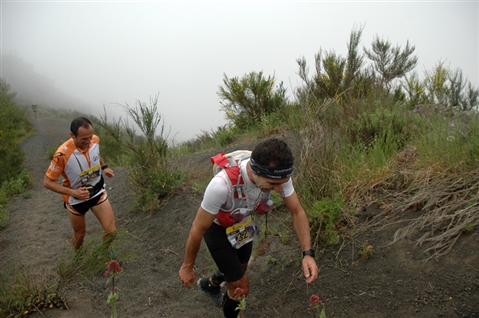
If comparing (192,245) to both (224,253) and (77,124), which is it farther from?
(77,124)

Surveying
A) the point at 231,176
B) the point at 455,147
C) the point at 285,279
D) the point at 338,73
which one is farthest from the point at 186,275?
the point at 338,73

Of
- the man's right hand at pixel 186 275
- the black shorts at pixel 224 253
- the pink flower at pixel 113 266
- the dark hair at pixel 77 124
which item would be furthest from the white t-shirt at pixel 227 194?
the dark hair at pixel 77 124

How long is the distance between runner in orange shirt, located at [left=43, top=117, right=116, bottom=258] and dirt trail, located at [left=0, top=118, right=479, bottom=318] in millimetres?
335

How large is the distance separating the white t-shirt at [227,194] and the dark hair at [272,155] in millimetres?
239

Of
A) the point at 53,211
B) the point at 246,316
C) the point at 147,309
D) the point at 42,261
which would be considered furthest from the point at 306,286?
the point at 53,211

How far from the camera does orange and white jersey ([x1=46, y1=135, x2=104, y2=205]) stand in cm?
422

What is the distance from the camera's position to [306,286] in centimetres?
378

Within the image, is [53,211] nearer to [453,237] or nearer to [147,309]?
[147,309]

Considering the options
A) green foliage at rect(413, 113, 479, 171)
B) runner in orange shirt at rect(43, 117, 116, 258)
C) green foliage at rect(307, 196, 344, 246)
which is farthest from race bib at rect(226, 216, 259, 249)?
green foliage at rect(413, 113, 479, 171)

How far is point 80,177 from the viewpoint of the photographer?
442 centimetres

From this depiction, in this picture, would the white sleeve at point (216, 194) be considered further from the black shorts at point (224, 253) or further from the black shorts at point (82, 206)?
the black shorts at point (82, 206)

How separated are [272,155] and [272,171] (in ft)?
0.34

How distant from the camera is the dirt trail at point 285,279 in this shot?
306cm

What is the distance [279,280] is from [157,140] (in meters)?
4.26
